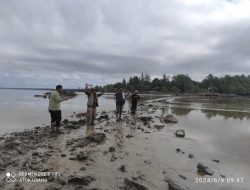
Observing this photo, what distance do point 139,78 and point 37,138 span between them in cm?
17815

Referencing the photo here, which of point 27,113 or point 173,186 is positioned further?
point 27,113

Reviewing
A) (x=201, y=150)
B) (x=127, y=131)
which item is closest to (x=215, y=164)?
(x=201, y=150)

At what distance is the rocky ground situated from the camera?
25.3 ft

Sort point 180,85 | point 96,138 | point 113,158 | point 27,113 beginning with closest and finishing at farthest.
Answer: point 113,158, point 96,138, point 27,113, point 180,85

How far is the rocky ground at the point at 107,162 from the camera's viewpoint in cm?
771

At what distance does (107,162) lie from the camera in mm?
9578

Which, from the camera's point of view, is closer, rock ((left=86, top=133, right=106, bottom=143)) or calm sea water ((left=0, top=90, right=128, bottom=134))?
rock ((left=86, top=133, right=106, bottom=143))

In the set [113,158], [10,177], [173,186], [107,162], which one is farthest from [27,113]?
[173,186]

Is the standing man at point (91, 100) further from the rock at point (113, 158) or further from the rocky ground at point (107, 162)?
the rock at point (113, 158)

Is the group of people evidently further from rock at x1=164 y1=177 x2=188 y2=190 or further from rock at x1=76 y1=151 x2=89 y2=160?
rock at x1=164 y1=177 x2=188 y2=190

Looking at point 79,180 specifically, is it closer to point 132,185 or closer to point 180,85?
point 132,185

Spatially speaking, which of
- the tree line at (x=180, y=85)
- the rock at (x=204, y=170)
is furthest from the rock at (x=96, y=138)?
the tree line at (x=180, y=85)

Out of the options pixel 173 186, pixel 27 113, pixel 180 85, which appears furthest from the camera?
pixel 180 85

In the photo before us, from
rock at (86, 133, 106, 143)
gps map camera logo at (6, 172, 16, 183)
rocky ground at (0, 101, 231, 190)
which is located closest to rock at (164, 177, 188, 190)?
rocky ground at (0, 101, 231, 190)
